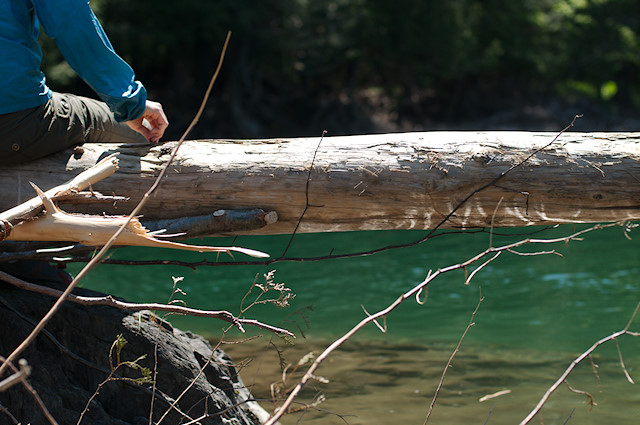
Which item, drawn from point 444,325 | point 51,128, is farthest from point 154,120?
point 444,325

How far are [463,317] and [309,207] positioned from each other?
11.8ft

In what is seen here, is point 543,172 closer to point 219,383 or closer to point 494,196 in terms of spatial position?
point 494,196

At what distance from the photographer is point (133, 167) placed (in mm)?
2734

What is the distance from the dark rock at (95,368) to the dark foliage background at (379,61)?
46.1 ft

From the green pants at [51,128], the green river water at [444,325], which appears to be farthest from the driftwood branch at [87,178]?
the green river water at [444,325]

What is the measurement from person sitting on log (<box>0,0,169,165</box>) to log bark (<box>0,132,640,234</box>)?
0.12m

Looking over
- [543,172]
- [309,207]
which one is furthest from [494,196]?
[309,207]

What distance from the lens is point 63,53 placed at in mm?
2596

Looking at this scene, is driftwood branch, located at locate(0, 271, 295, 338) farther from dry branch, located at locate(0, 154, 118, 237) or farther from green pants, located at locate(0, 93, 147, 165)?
green pants, located at locate(0, 93, 147, 165)

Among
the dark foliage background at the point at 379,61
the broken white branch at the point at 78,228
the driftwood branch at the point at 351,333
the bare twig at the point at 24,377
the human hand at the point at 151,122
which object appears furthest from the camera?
the dark foliage background at the point at 379,61

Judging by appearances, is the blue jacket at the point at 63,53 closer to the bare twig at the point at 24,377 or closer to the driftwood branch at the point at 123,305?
the driftwood branch at the point at 123,305

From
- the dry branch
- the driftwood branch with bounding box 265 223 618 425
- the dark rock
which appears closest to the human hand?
the dry branch

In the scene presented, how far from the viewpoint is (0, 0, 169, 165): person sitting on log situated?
253 cm

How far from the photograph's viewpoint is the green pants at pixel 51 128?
2.65 m
